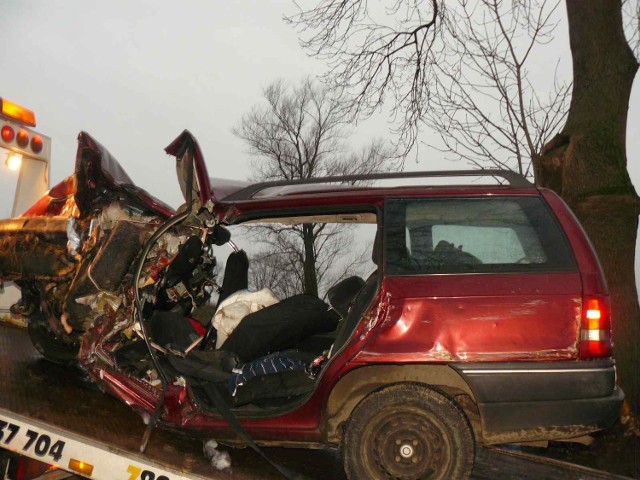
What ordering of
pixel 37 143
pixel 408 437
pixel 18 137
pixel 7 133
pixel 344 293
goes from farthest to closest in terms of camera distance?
1. pixel 37 143
2. pixel 18 137
3. pixel 7 133
4. pixel 344 293
5. pixel 408 437

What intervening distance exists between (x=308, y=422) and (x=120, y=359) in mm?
1397

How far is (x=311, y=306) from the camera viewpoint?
12.1 ft

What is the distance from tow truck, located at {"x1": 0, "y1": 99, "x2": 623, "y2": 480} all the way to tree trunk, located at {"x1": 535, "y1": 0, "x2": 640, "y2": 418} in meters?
2.37

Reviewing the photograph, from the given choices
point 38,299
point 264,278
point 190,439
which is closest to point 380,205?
point 190,439

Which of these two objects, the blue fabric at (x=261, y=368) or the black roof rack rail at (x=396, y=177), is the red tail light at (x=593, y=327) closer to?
the black roof rack rail at (x=396, y=177)

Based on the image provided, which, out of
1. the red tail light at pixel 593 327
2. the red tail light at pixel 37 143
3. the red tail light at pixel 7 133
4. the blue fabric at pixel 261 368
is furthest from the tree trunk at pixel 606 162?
the red tail light at pixel 7 133

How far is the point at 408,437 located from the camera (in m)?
2.83

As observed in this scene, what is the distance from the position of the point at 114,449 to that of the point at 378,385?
1454 mm

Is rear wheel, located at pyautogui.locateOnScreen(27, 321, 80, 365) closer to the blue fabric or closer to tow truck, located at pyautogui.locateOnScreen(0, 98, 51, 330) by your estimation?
tow truck, located at pyautogui.locateOnScreen(0, 98, 51, 330)

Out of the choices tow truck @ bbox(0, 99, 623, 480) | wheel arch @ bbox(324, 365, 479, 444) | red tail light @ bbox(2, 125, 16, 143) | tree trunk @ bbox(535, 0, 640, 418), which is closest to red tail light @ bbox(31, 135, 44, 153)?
red tail light @ bbox(2, 125, 16, 143)

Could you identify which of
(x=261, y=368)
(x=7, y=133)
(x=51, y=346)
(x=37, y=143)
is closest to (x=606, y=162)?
(x=261, y=368)

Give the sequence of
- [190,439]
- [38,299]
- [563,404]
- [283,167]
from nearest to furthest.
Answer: [563,404] < [190,439] < [38,299] < [283,167]

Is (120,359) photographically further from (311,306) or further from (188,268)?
(311,306)

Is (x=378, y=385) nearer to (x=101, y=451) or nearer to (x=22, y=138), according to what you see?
(x=101, y=451)
